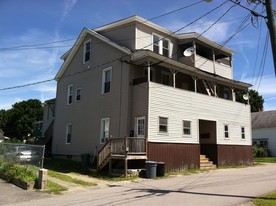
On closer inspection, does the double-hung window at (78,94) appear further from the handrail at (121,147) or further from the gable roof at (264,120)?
the gable roof at (264,120)

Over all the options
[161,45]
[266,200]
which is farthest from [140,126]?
[266,200]

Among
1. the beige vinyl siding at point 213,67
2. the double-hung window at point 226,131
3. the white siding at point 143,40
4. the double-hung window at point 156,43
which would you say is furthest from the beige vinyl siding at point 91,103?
the double-hung window at point 226,131

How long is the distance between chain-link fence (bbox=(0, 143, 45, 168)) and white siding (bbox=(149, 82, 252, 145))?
7073mm

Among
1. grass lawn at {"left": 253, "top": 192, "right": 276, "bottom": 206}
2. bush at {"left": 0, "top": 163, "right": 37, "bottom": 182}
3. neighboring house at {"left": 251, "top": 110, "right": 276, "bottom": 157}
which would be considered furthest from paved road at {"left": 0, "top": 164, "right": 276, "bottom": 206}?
neighboring house at {"left": 251, "top": 110, "right": 276, "bottom": 157}

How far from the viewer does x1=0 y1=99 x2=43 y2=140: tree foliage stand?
69.9 metres

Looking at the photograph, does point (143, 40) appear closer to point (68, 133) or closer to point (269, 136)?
point (68, 133)

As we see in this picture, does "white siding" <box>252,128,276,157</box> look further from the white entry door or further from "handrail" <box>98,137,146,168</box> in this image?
"handrail" <box>98,137,146,168</box>

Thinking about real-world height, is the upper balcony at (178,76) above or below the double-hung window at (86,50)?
below

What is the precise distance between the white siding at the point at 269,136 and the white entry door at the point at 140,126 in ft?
104

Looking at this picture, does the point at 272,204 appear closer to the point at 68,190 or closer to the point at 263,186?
the point at 263,186

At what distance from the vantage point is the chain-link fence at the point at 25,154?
16.4 m

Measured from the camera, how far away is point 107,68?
25172 mm

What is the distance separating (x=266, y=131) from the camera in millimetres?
48844

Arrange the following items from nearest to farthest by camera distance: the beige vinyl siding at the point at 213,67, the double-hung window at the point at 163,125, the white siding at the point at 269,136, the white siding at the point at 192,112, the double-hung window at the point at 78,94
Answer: the white siding at the point at 192,112 < the double-hung window at the point at 163,125 < the beige vinyl siding at the point at 213,67 < the double-hung window at the point at 78,94 < the white siding at the point at 269,136
